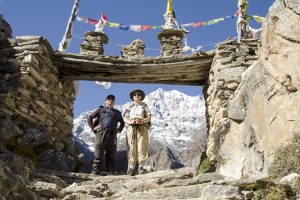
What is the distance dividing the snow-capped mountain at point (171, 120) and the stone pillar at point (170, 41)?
1337 inches

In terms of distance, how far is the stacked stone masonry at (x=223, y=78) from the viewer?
9766mm

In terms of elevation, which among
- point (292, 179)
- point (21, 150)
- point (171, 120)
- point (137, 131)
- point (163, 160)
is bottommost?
point (292, 179)

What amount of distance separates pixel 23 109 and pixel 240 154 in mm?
4621

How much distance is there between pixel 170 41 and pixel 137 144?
4.26 meters

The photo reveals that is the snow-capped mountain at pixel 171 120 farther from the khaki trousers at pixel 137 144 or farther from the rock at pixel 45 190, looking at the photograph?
the rock at pixel 45 190

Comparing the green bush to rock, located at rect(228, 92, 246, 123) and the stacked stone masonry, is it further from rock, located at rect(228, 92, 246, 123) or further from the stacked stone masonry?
the stacked stone masonry

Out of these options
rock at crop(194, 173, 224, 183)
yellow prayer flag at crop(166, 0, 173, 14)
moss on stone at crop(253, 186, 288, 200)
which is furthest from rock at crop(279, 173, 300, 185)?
yellow prayer flag at crop(166, 0, 173, 14)

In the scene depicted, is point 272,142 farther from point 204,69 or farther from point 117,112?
point 204,69

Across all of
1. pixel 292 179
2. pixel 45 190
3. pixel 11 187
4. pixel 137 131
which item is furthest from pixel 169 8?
pixel 11 187

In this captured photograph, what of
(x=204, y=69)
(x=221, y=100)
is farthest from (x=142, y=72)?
(x=221, y=100)

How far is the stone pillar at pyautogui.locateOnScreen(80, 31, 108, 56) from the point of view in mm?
12039

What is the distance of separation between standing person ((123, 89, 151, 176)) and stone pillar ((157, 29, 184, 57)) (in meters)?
3.50

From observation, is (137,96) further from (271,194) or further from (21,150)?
(271,194)

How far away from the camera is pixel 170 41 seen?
1204 centimetres
